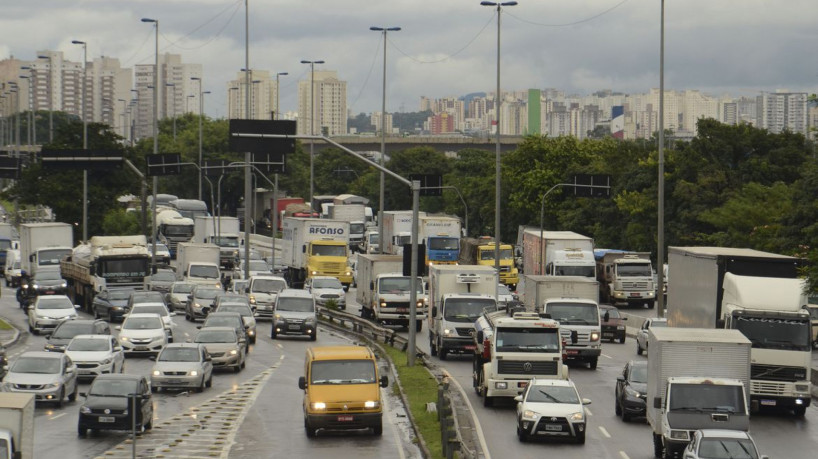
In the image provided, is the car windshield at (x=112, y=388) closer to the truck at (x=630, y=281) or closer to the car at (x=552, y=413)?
the car at (x=552, y=413)

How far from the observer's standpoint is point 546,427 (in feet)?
95.7

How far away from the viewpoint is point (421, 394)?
119 ft

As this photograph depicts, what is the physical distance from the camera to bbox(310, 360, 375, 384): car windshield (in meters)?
30.4

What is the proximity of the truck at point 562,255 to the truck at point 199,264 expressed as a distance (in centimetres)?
1687

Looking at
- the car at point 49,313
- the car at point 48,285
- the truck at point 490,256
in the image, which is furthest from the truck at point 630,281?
the car at point 48,285

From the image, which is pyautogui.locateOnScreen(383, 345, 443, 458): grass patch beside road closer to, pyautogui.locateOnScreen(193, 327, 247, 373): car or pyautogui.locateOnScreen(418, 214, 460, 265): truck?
pyautogui.locateOnScreen(193, 327, 247, 373): car

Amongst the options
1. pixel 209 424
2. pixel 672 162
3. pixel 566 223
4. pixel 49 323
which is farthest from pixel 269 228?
pixel 209 424

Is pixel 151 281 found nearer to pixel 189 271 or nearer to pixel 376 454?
pixel 189 271

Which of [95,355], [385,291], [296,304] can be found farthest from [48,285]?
[95,355]

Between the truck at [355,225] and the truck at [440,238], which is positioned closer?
the truck at [440,238]

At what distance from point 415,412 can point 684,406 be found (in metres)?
8.23

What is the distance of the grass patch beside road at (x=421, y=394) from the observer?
29406 millimetres

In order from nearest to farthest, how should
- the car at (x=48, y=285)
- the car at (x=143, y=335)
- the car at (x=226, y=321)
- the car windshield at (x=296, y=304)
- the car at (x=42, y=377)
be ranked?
the car at (x=42, y=377) → the car at (x=226, y=321) → the car at (x=143, y=335) → the car windshield at (x=296, y=304) → the car at (x=48, y=285)

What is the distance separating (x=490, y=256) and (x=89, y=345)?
44.6 meters
